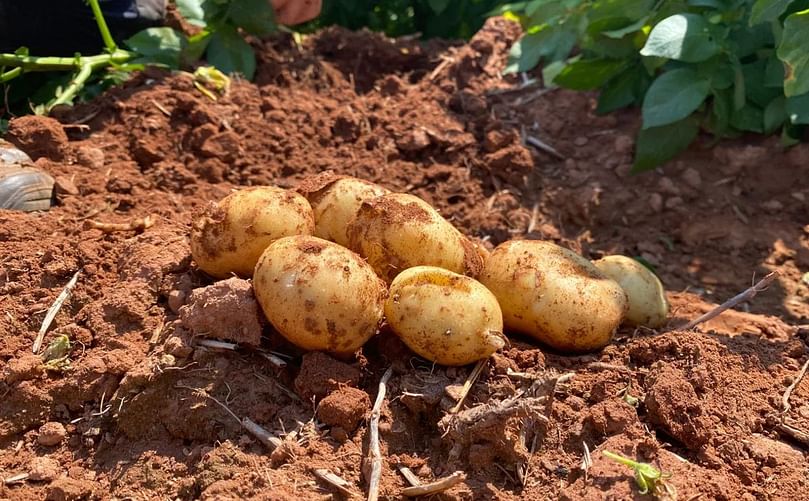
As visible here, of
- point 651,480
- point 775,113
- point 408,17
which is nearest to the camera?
point 651,480

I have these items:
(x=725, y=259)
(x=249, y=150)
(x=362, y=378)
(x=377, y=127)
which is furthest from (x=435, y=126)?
(x=362, y=378)

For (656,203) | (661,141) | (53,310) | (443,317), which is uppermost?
(443,317)

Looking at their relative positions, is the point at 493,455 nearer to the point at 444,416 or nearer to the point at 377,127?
the point at 444,416

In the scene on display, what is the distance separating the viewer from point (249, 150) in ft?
10.7

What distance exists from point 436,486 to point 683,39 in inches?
80.6

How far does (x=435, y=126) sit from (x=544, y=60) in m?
1.00

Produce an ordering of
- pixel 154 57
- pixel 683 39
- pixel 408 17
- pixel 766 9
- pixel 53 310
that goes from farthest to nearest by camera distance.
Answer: pixel 408 17 → pixel 154 57 → pixel 683 39 → pixel 766 9 → pixel 53 310

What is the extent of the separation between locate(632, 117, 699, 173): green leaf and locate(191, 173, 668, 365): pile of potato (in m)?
1.13

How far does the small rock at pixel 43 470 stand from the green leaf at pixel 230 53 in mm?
2159

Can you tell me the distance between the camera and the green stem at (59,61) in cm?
310

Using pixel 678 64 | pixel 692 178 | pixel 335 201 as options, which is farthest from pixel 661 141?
pixel 335 201

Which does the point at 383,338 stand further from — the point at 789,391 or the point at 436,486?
the point at 789,391

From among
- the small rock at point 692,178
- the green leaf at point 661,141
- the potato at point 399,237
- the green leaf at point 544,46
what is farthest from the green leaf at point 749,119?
the potato at point 399,237

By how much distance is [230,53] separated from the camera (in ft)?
12.1
